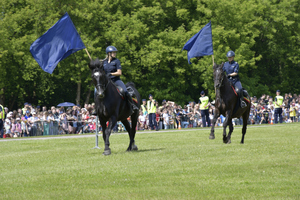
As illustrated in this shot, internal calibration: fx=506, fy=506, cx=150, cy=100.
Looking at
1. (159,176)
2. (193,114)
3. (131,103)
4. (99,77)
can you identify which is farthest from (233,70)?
(193,114)

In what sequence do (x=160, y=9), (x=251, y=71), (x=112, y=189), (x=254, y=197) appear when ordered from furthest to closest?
1. (x=251, y=71)
2. (x=160, y=9)
3. (x=112, y=189)
4. (x=254, y=197)

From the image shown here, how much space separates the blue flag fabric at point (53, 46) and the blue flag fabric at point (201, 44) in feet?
23.1

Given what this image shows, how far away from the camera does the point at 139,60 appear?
48.4 meters

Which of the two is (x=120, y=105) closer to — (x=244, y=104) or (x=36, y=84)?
(x=244, y=104)

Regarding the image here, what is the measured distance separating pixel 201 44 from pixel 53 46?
792 centimetres

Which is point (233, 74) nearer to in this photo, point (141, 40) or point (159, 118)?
point (159, 118)

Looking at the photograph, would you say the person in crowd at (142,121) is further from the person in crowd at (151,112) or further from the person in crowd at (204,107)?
the person in crowd at (204,107)

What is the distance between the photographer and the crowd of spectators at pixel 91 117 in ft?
100

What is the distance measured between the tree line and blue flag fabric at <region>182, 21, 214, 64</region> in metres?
23.7

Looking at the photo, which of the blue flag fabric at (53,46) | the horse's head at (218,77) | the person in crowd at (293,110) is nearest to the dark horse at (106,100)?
the blue flag fabric at (53,46)

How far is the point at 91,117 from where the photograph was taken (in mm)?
33125

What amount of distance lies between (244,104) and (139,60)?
31.3m

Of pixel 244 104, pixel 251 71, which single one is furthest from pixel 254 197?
pixel 251 71

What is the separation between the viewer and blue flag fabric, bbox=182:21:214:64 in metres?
21.7
